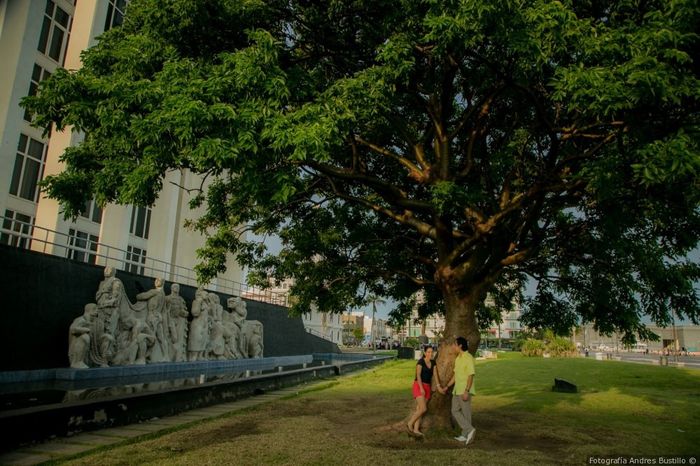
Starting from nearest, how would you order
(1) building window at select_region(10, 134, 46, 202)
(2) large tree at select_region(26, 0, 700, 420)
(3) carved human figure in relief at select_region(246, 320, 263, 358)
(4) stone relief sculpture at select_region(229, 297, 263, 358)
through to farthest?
(2) large tree at select_region(26, 0, 700, 420) < (1) building window at select_region(10, 134, 46, 202) < (4) stone relief sculpture at select_region(229, 297, 263, 358) < (3) carved human figure in relief at select_region(246, 320, 263, 358)

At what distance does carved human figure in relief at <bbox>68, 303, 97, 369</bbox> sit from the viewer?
14562mm

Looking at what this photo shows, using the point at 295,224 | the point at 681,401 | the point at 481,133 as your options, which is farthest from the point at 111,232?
the point at 681,401

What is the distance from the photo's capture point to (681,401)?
1502cm

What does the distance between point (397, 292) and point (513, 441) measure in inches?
164

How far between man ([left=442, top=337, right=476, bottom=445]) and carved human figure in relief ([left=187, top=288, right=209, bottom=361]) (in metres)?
15.4

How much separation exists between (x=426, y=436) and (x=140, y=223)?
28580mm

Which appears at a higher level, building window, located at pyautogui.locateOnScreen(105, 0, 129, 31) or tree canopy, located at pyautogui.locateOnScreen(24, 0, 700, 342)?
building window, located at pyautogui.locateOnScreen(105, 0, 129, 31)

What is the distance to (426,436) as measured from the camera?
8.58 metres

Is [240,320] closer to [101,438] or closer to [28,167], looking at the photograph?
[28,167]

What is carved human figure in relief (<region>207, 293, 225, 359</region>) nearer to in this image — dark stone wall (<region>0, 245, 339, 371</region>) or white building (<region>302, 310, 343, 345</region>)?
dark stone wall (<region>0, 245, 339, 371</region>)

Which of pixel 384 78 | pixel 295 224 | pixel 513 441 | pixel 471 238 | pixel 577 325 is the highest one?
pixel 384 78

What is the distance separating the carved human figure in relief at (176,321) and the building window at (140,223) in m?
13.3

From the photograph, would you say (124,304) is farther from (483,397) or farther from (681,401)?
(681,401)

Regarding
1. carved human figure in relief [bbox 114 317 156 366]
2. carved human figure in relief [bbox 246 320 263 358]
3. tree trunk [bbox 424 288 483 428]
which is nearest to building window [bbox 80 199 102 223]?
carved human figure in relief [bbox 246 320 263 358]
